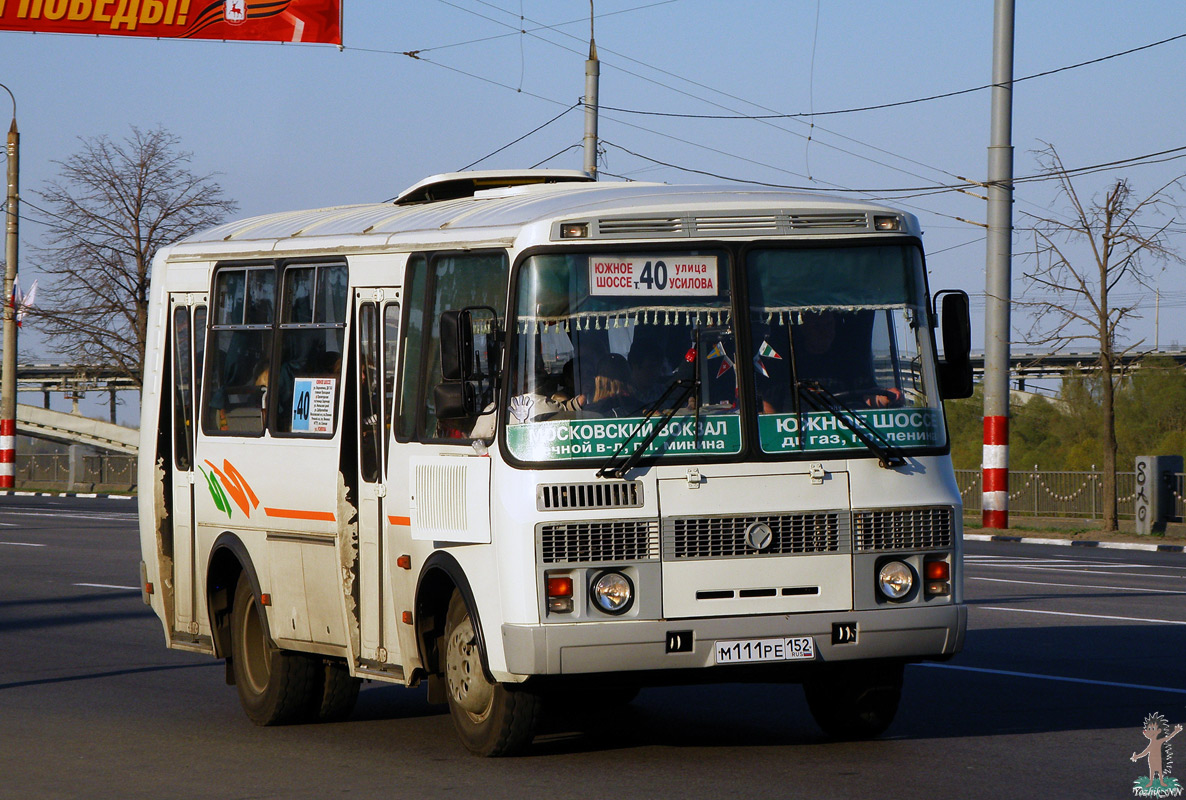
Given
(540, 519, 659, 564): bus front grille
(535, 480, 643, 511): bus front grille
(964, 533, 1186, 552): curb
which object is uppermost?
(535, 480, 643, 511): bus front grille

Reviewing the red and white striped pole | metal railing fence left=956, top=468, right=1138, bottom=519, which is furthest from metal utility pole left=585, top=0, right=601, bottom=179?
metal railing fence left=956, top=468, right=1138, bottom=519

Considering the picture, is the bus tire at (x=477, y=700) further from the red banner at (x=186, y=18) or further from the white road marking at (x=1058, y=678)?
the red banner at (x=186, y=18)

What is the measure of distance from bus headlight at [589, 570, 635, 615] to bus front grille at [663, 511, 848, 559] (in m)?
0.23

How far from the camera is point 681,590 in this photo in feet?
26.3

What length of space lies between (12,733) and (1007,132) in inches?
970

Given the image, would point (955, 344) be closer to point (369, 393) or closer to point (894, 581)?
point (894, 581)

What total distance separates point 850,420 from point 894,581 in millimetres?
794

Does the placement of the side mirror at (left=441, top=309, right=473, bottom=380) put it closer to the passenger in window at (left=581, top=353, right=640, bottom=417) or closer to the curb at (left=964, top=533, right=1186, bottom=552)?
the passenger in window at (left=581, top=353, right=640, bottom=417)

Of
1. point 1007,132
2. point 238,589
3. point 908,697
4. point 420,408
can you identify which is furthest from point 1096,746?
point 1007,132

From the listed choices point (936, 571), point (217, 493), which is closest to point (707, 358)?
point (936, 571)

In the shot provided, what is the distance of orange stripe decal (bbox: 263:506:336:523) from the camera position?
9480 mm

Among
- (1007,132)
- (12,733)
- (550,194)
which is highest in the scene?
(1007,132)

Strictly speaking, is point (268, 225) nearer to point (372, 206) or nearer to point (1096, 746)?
point (372, 206)

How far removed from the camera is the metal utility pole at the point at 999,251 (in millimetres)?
30484
